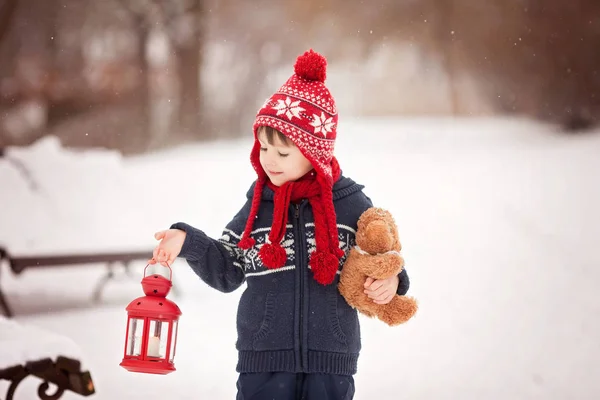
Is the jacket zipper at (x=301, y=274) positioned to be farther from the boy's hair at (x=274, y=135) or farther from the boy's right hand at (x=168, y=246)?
the boy's right hand at (x=168, y=246)

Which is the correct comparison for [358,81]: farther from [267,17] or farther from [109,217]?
[109,217]

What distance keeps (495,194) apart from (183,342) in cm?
170

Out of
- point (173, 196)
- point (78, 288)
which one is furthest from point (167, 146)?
point (78, 288)

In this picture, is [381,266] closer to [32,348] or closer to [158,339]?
[158,339]

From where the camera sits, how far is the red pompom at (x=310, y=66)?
1.86m

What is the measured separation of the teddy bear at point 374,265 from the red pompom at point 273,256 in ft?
0.51

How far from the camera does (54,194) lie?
350cm

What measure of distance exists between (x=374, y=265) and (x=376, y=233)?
74 millimetres

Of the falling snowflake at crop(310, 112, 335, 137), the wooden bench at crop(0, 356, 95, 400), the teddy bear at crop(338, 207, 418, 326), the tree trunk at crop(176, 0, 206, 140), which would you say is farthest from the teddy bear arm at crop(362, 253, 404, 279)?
the tree trunk at crop(176, 0, 206, 140)

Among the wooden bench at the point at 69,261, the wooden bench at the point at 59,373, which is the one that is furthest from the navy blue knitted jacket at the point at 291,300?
the wooden bench at the point at 69,261

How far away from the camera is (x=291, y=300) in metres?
1.75

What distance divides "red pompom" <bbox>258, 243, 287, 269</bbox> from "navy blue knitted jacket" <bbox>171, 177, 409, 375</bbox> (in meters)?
0.04

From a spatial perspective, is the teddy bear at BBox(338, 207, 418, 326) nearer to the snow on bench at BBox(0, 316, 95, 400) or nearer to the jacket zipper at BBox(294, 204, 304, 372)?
the jacket zipper at BBox(294, 204, 304, 372)

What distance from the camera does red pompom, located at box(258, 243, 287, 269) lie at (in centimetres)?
173
